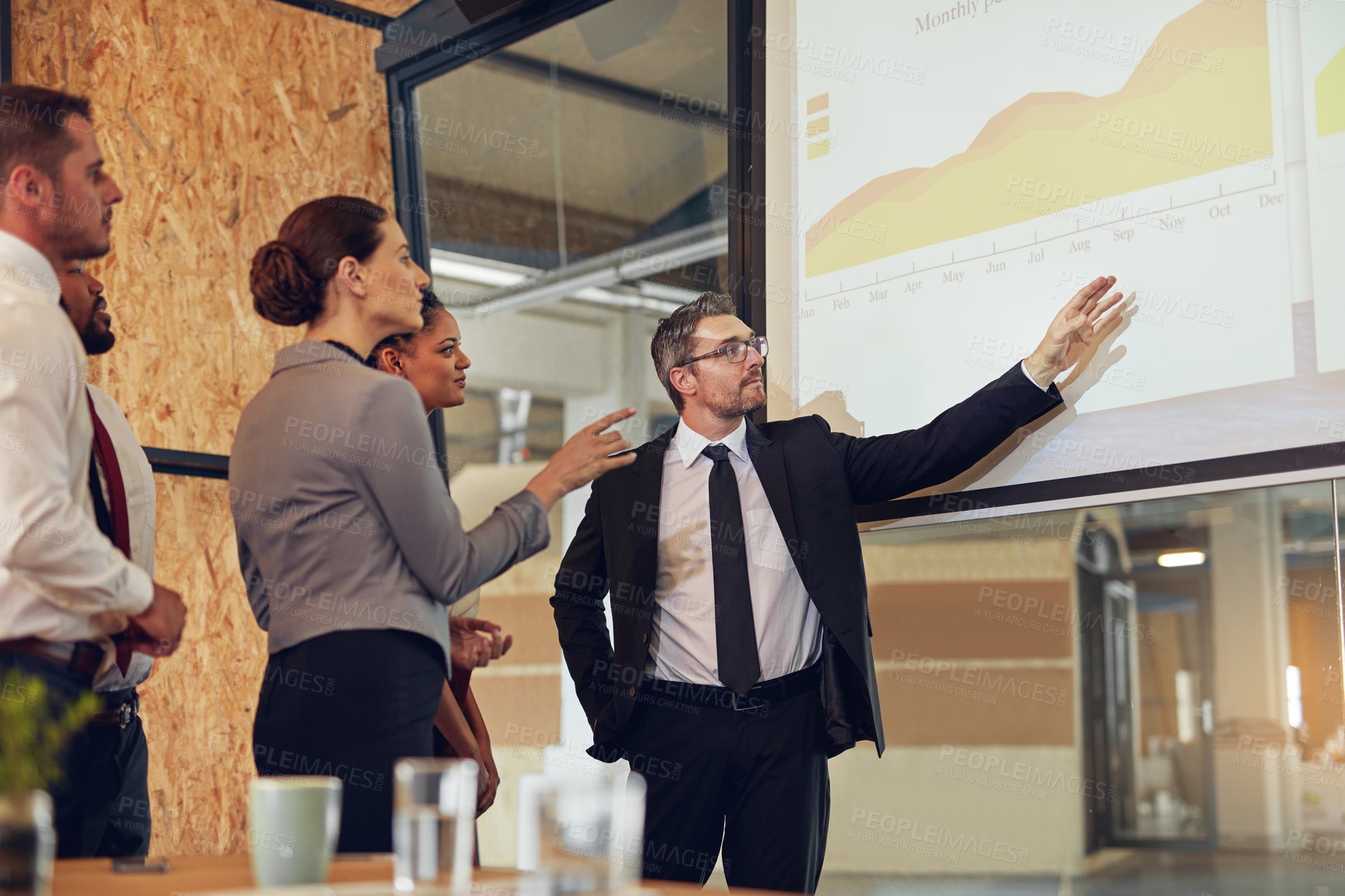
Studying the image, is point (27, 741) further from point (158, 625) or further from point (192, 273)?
point (192, 273)

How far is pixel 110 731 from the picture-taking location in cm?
199

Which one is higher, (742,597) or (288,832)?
(742,597)

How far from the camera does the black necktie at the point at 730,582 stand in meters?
2.47

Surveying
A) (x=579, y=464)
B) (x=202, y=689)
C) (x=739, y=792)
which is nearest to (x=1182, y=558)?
(x=739, y=792)

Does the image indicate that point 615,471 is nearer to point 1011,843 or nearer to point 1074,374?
point 1074,374

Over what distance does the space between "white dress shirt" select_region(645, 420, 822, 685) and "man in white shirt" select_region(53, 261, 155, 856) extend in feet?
3.46

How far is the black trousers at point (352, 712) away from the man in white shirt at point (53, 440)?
0.20 meters

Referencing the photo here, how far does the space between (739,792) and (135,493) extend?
1.37 meters

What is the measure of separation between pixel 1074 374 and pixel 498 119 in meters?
2.73

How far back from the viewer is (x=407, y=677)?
177 cm

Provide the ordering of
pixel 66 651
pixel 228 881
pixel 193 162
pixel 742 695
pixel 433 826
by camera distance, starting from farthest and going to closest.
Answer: pixel 193 162, pixel 742 695, pixel 66 651, pixel 228 881, pixel 433 826

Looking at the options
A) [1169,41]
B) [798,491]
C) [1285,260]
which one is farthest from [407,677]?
[1169,41]

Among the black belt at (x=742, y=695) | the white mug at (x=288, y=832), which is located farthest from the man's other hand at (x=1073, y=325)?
the white mug at (x=288, y=832)

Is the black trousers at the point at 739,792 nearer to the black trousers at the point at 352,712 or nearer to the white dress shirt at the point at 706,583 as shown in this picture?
the white dress shirt at the point at 706,583
